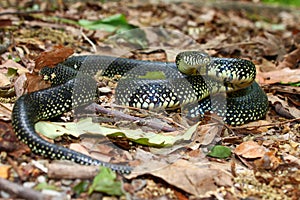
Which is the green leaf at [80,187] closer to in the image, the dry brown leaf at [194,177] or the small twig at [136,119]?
the dry brown leaf at [194,177]

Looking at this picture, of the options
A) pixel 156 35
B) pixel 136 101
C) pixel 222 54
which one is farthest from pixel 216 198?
pixel 156 35

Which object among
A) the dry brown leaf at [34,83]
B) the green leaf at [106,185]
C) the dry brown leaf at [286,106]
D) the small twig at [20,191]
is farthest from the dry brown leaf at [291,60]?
the small twig at [20,191]

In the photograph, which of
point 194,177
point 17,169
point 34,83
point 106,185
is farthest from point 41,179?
point 34,83

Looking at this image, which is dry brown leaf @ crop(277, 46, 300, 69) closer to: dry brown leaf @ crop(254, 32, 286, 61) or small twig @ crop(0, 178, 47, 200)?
dry brown leaf @ crop(254, 32, 286, 61)

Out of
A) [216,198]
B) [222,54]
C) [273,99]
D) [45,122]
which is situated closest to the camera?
[216,198]

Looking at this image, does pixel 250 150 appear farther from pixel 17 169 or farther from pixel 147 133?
pixel 17 169

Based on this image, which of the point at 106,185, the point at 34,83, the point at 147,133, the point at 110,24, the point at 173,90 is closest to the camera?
the point at 106,185

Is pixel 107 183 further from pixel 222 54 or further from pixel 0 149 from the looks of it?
pixel 222 54
